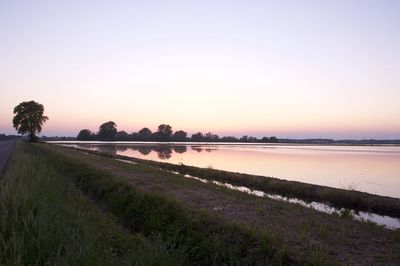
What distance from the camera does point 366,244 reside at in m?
8.35

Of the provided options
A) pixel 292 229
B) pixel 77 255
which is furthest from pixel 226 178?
pixel 77 255

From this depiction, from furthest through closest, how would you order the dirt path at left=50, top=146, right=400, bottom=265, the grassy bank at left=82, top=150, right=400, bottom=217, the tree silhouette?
the tree silhouette → the grassy bank at left=82, top=150, right=400, bottom=217 → the dirt path at left=50, top=146, right=400, bottom=265

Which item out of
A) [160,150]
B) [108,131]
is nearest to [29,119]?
[160,150]

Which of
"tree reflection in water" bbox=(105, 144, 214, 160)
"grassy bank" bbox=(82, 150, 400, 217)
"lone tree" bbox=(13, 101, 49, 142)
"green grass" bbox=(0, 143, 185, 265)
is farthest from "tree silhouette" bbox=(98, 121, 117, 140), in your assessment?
"green grass" bbox=(0, 143, 185, 265)

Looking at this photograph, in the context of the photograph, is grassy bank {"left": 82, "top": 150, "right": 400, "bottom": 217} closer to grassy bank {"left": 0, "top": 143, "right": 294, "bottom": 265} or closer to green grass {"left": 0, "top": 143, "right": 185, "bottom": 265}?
grassy bank {"left": 0, "top": 143, "right": 294, "bottom": 265}

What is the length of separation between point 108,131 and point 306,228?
19091 cm

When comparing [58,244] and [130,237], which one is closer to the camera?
[58,244]

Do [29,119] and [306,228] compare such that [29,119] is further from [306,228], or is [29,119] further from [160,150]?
[306,228]

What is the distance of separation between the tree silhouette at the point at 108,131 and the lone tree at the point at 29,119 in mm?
89022

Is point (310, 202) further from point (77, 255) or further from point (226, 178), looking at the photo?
point (77, 255)

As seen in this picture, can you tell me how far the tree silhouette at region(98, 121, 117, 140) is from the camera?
632 feet

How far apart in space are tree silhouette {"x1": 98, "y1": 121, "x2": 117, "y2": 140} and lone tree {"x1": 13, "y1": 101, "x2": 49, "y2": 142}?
8902cm

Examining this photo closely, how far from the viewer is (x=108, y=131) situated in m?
194

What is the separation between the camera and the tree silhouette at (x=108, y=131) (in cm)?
19275
